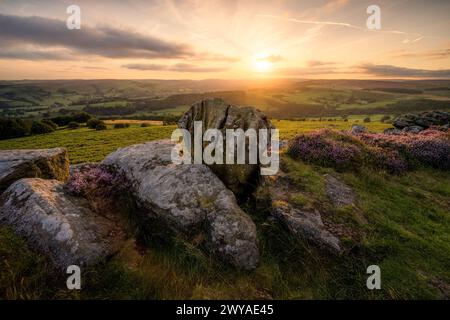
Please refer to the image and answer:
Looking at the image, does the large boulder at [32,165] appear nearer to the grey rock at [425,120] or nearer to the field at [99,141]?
the field at [99,141]

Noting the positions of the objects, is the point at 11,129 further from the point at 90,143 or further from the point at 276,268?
the point at 276,268

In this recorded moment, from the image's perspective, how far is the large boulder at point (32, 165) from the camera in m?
8.02

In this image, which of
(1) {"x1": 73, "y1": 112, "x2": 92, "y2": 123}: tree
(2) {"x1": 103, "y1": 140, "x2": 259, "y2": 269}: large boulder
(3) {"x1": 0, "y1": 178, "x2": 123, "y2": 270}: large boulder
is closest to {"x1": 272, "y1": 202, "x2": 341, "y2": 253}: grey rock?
(2) {"x1": 103, "y1": 140, "x2": 259, "y2": 269}: large boulder

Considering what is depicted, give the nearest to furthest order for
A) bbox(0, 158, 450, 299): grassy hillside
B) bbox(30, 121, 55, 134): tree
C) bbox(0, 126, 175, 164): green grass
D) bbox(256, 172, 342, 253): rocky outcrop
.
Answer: bbox(0, 158, 450, 299): grassy hillside < bbox(256, 172, 342, 253): rocky outcrop < bbox(0, 126, 175, 164): green grass < bbox(30, 121, 55, 134): tree

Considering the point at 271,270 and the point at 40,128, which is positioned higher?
the point at 40,128

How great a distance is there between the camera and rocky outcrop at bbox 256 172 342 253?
6504 mm

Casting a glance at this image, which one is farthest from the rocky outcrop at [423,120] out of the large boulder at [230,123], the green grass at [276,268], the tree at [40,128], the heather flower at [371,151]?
the tree at [40,128]

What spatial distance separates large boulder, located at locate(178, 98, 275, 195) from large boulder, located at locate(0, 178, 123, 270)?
11.5 feet

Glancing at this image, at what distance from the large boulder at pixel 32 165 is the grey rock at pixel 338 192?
9164 mm

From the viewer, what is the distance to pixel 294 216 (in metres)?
7.08

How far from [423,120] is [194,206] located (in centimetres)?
3592

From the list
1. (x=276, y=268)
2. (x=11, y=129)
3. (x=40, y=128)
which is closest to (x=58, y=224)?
(x=276, y=268)

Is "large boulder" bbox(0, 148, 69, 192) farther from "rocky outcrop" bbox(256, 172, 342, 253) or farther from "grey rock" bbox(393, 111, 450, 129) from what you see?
"grey rock" bbox(393, 111, 450, 129)
